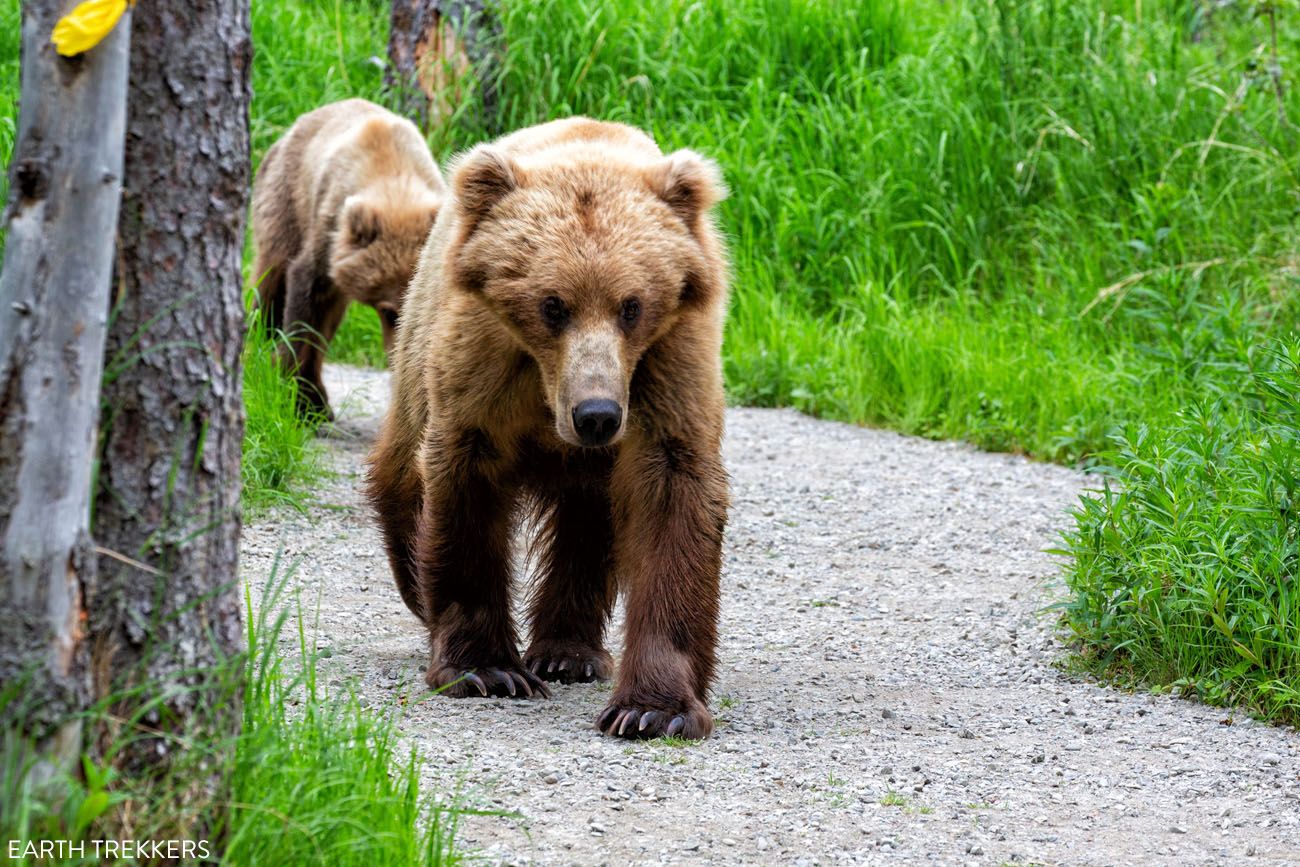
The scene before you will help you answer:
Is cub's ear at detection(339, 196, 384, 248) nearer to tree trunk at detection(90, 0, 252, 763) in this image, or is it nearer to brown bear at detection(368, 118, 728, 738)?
brown bear at detection(368, 118, 728, 738)

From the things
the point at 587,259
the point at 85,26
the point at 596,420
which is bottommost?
the point at 596,420

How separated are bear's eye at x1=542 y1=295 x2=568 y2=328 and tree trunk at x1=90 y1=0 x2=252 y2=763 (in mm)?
1193

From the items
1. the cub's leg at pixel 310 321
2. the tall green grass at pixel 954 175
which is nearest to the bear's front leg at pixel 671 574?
the tall green grass at pixel 954 175

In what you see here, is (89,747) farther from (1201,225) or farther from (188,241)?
(1201,225)

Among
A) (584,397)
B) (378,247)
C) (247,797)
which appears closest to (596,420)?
(584,397)

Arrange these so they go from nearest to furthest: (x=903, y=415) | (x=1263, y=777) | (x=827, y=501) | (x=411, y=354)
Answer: (x=1263, y=777) → (x=411, y=354) → (x=827, y=501) → (x=903, y=415)

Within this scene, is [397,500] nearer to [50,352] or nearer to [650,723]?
[650,723]

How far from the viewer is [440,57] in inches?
338

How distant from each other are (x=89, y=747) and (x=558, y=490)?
1.86 metres

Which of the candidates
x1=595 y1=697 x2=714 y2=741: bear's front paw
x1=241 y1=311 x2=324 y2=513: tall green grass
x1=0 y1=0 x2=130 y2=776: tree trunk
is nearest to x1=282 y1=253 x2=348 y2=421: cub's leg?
x1=241 y1=311 x2=324 y2=513: tall green grass

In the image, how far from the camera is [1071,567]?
4328mm

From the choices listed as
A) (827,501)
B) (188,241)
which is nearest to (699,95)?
(827,501)

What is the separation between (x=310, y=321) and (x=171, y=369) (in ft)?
15.5

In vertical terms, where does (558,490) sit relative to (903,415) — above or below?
above
